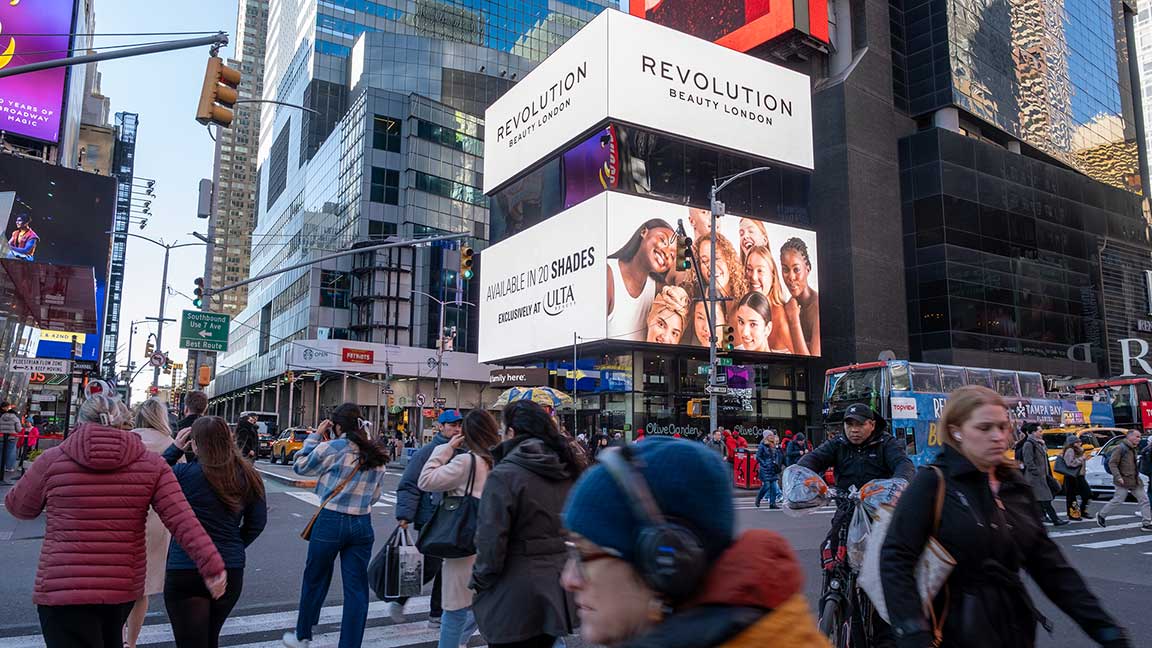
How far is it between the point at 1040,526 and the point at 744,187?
43.5 m

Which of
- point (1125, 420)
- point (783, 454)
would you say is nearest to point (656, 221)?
point (783, 454)

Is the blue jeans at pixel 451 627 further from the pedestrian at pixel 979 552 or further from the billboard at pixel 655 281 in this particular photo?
the billboard at pixel 655 281

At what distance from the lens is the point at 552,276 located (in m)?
43.8

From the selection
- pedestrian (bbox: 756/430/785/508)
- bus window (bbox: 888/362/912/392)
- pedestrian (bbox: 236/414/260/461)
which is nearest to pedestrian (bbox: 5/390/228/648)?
pedestrian (bbox: 236/414/260/461)

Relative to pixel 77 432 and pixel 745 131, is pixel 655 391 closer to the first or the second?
pixel 745 131

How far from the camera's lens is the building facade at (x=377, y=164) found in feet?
237

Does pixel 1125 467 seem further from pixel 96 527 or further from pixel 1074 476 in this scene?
pixel 96 527

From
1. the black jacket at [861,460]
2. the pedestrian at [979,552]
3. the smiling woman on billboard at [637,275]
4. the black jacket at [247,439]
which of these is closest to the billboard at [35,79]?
the smiling woman on billboard at [637,275]

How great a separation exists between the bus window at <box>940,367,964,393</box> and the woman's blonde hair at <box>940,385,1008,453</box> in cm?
2646

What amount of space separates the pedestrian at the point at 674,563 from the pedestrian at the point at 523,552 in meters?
2.48

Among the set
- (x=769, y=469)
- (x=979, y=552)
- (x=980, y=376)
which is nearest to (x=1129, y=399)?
(x=980, y=376)

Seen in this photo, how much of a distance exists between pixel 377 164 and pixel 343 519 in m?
70.4

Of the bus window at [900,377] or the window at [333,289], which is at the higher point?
the window at [333,289]

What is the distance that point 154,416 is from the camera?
5957 mm
